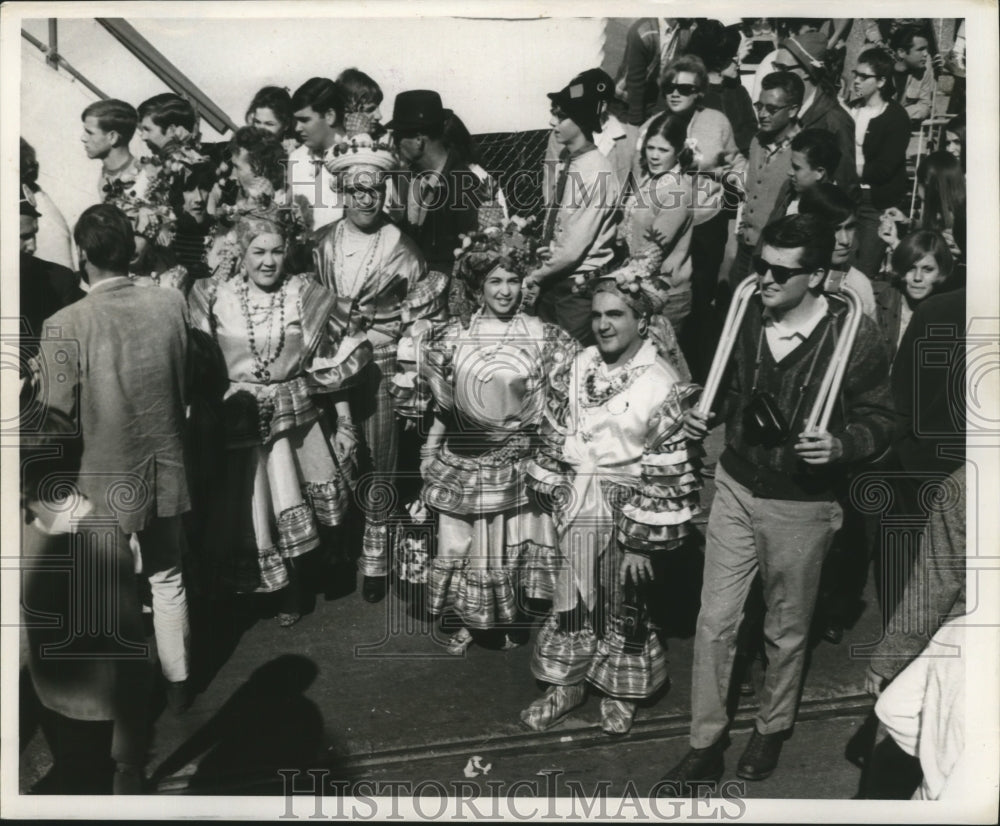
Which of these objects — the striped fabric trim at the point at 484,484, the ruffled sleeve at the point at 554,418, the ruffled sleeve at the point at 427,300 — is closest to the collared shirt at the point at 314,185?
the ruffled sleeve at the point at 427,300

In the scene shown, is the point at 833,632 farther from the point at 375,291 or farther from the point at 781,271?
the point at 375,291

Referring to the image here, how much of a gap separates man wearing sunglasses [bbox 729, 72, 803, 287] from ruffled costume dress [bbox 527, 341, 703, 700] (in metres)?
0.77

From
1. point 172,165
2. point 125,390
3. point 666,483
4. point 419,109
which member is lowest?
point 666,483

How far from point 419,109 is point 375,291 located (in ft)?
2.72

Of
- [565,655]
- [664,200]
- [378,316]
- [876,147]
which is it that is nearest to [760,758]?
[565,655]

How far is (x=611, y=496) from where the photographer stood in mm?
5715

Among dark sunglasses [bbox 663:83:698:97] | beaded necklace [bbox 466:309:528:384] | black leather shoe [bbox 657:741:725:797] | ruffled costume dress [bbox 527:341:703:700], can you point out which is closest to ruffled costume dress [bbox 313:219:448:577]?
beaded necklace [bbox 466:309:528:384]

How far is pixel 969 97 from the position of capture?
5773 millimetres

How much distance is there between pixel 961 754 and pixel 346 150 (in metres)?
3.70

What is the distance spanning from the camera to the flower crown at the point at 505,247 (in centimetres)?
582

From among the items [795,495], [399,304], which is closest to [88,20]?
[399,304]

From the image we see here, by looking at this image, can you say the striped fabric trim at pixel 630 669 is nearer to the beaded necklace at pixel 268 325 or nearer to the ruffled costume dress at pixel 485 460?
the ruffled costume dress at pixel 485 460

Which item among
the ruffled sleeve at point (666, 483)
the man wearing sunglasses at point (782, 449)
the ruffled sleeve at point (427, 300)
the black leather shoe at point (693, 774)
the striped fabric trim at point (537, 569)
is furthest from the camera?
the ruffled sleeve at point (427, 300)

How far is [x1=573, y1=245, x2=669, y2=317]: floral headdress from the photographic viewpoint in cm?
562
